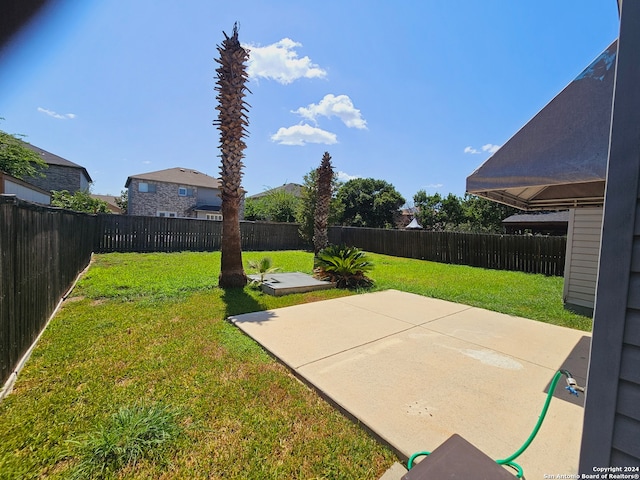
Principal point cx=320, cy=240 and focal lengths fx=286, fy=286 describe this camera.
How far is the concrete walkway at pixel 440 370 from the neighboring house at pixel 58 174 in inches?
1095

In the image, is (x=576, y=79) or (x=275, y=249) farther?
(x=275, y=249)

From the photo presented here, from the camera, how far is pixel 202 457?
1.78 meters

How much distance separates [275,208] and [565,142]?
74.9 ft

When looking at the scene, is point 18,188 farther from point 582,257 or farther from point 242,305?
point 582,257

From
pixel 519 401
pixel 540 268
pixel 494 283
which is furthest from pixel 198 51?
pixel 540 268

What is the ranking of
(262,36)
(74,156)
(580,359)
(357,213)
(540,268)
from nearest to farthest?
(580,359) → (262,36) → (540,268) → (74,156) → (357,213)

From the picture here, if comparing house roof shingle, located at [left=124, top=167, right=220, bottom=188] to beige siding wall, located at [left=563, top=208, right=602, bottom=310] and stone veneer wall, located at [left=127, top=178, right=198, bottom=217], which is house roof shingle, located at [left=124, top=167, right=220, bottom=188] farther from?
beige siding wall, located at [left=563, top=208, right=602, bottom=310]

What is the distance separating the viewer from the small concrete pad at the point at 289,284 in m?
6.18

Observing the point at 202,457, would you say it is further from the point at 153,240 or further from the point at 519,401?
the point at 153,240

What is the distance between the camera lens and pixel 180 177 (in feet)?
86.9

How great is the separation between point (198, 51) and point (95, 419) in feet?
24.4

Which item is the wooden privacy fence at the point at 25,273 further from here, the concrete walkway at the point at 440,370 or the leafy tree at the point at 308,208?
the leafy tree at the point at 308,208

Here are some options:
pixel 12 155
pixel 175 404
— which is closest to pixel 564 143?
pixel 175 404

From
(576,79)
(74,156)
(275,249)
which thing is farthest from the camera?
(74,156)
